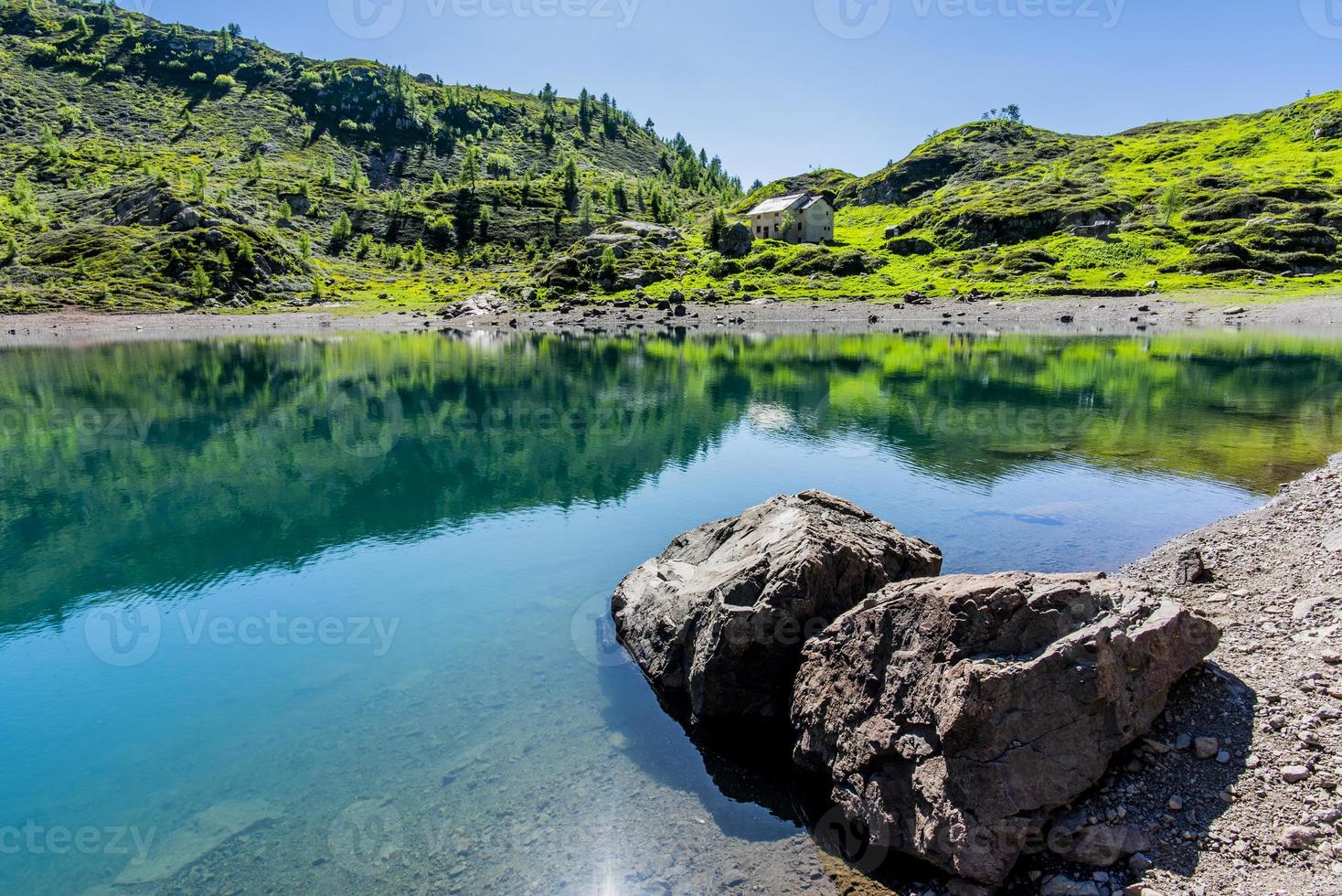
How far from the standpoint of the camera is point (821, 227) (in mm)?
173625

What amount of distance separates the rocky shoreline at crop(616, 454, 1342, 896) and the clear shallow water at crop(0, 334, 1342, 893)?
7.91ft

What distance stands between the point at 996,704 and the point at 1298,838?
349 cm

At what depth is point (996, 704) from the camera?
32.4ft

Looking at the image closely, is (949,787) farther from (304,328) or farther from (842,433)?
(304,328)

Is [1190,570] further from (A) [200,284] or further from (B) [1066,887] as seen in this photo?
(A) [200,284]

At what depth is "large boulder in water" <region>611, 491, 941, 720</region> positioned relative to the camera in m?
14.0

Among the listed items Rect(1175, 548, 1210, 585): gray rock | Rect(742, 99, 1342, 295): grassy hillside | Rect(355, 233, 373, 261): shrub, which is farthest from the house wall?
Rect(1175, 548, 1210, 585): gray rock

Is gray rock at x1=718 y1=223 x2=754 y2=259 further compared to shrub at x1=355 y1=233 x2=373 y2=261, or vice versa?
shrub at x1=355 y1=233 x2=373 y2=261

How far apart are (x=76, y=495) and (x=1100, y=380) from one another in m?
67.7

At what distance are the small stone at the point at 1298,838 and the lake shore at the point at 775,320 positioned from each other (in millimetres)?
99852

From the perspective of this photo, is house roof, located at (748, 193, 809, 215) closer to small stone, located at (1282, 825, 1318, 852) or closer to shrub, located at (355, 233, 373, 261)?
shrub, located at (355, 233, 373, 261)

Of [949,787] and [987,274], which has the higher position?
[987,274]

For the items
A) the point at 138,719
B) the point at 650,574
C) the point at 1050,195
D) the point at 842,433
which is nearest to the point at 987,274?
the point at 1050,195

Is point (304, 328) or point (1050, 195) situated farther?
point (1050, 195)
